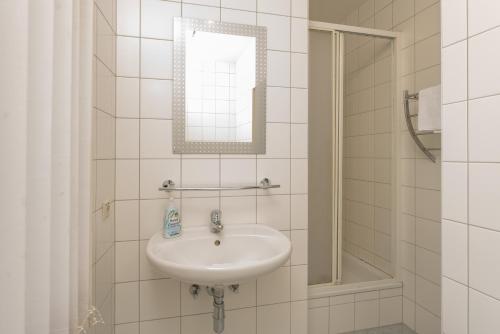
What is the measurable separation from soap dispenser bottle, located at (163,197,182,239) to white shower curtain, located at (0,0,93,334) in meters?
0.55

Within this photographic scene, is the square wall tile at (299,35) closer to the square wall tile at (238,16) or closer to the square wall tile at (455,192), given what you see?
the square wall tile at (238,16)

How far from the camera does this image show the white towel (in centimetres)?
149

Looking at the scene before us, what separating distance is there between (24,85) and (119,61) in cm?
97

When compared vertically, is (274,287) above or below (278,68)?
below

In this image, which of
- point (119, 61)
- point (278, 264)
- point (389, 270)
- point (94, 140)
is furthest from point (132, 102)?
point (389, 270)

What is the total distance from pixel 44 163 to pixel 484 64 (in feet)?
4.01

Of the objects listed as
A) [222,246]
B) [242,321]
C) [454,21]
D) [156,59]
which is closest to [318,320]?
[242,321]

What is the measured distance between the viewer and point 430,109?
1.53 meters

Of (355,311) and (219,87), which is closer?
(219,87)

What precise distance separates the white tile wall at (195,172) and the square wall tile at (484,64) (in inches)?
30.3

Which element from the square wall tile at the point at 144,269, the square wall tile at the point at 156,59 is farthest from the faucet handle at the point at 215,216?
the square wall tile at the point at 156,59

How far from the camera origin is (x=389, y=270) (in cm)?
186

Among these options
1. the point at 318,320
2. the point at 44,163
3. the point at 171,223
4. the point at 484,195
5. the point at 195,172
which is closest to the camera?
the point at 44,163

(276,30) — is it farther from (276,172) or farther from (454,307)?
(454,307)
